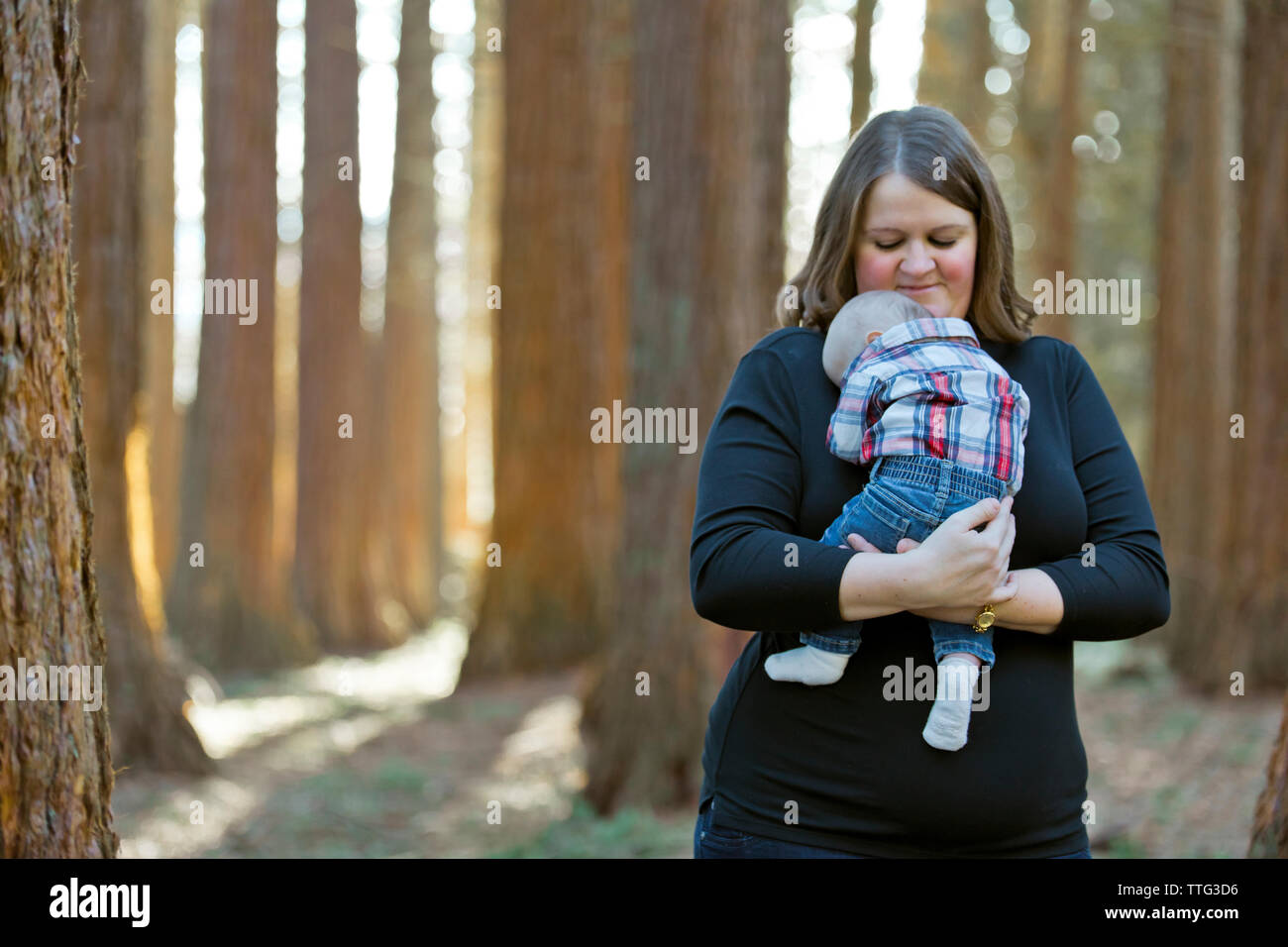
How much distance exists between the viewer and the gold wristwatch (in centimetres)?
211

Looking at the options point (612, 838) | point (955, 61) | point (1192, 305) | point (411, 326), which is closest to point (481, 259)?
point (411, 326)

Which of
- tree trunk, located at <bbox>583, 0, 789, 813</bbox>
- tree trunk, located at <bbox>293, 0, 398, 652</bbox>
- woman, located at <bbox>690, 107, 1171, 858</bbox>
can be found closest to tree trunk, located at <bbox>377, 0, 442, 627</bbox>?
tree trunk, located at <bbox>293, 0, 398, 652</bbox>

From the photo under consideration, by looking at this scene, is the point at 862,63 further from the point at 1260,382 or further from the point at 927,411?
the point at 927,411

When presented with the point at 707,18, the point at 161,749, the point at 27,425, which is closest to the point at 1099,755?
the point at 707,18

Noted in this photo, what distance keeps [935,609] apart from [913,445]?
307 millimetres

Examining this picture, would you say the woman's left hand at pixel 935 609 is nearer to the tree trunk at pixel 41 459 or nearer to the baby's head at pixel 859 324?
the baby's head at pixel 859 324

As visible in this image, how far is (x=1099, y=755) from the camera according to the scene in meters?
8.12

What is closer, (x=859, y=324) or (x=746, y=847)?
(x=746, y=847)

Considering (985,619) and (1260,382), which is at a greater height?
(1260,382)

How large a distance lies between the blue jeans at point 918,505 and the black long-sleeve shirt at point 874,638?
0.05 meters

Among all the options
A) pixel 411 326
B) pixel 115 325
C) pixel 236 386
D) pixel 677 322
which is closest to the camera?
pixel 677 322

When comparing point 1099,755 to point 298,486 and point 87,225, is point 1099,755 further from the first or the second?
point 298,486

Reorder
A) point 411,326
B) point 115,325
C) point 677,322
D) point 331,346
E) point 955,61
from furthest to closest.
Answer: point 411,326
point 955,61
point 331,346
point 115,325
point 677,322

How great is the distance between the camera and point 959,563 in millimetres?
2039
